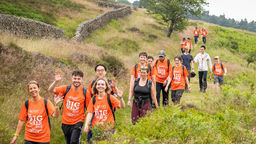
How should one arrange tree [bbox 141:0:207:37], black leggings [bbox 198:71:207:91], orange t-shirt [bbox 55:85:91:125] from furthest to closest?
tree [bbox 141:0:207:37], black leggings [bbox 198:71:207:91], orange t-shirt [bbox 55:85:91:125]

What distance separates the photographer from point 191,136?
4.84m

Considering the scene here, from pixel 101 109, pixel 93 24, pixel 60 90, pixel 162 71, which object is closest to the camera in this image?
pixel 101 109

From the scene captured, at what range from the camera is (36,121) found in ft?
14.6

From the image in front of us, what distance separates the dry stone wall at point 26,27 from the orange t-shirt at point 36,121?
398 inches

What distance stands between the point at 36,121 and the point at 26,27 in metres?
11.5

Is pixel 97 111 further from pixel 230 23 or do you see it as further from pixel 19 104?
pixel 230 23

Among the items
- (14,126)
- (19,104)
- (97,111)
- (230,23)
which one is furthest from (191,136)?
(230,23)

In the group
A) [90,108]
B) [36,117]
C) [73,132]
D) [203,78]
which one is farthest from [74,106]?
[203,78]

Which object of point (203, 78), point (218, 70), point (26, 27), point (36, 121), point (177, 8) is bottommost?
point (36, 121)

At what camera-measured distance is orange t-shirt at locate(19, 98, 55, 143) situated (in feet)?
14.5

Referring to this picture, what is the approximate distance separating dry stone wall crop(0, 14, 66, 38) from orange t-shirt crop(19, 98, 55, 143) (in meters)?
10.1

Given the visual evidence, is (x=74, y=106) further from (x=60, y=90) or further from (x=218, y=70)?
Answer: (x=218, y=70)

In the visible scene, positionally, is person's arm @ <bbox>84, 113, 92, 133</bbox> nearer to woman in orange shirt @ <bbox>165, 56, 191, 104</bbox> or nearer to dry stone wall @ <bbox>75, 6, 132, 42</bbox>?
woman in orange shirt @ <bbox>165, 56, 191, 104</bbox>

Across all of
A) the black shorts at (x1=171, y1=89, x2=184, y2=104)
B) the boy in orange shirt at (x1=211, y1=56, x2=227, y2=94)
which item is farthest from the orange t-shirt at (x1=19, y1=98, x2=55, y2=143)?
the boy in orange shirt at (x1=211, y1=56, x2=227, y2=94)
